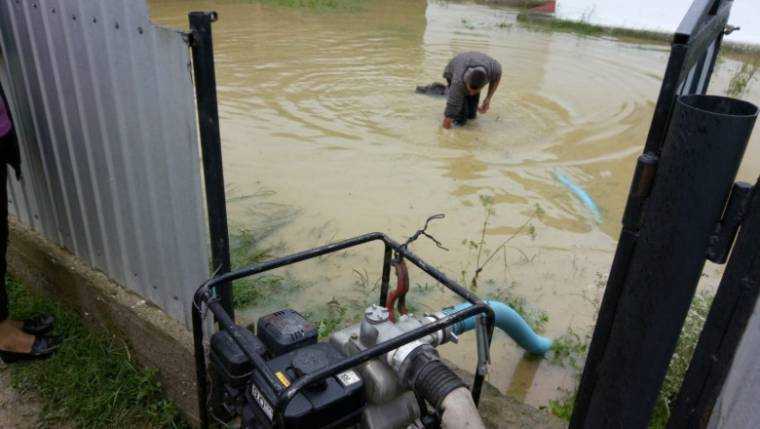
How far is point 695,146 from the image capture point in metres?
1.18

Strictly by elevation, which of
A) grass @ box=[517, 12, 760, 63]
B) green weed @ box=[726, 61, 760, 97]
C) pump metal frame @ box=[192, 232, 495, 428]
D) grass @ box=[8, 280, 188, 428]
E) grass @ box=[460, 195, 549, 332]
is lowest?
grass @ box=[460, 195, 549, 332]

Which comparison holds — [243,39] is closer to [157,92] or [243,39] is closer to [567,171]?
[567,171]

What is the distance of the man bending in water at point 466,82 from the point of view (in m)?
6.70

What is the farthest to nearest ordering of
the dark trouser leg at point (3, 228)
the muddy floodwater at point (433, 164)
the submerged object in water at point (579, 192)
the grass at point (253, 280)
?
the submerged object in water at point (579, 192) → the muddy floodwater at point (433, 164) → the grass at point (253, 280) → the dark trouser leg at point (3, 228)

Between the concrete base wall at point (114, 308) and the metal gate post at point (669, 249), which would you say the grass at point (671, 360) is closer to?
the metal gate post at point (669, 249)

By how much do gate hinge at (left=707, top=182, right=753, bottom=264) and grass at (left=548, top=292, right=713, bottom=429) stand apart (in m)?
0.87

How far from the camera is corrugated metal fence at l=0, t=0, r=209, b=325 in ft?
6.53

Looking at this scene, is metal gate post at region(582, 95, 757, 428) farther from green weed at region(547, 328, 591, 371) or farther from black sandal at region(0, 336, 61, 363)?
black sandal at region(0, 336, 61, 363)

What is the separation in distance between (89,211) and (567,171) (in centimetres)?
480

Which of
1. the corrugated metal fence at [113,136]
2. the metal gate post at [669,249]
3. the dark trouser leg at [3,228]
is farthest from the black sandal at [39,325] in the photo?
the metal gate post at [669,249]

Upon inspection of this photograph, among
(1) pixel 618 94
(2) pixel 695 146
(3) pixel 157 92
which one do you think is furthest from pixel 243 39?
(2) pixel 695 146

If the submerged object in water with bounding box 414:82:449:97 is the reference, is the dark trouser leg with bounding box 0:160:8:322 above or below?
above

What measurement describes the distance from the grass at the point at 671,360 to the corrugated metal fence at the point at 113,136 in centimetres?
186

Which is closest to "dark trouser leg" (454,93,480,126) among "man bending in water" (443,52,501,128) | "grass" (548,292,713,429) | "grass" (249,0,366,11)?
"man bending in water" (443,52,501,128)
